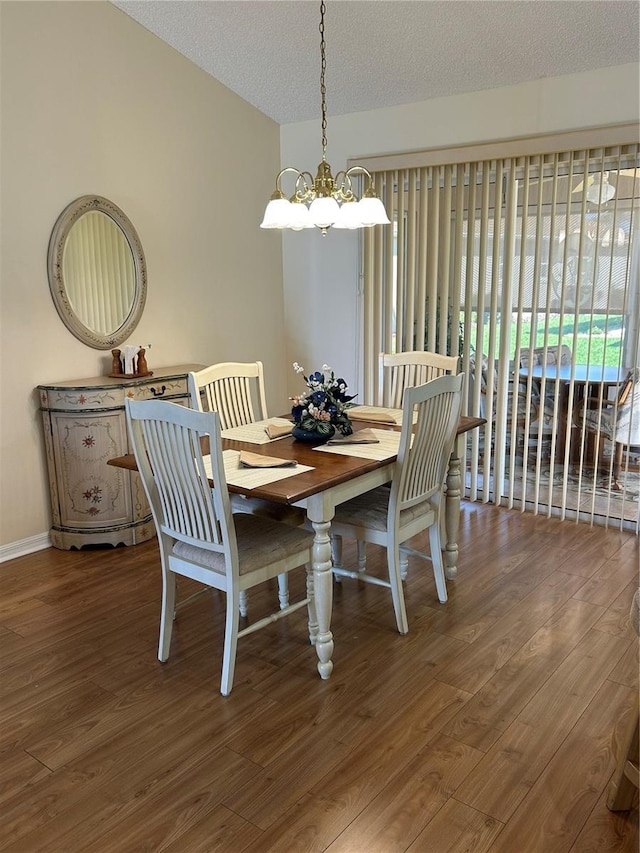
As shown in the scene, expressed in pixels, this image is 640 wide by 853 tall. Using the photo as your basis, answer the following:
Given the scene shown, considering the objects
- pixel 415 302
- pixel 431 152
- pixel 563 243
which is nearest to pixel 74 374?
pixel 415 302

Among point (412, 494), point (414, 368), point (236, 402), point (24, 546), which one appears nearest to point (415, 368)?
point (414, 368)

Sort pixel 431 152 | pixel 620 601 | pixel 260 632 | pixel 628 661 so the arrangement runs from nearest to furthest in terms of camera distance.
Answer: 1. pixel 628 661
2. pixel 260 632
3. pixel 620 601
4. pixel 431 152

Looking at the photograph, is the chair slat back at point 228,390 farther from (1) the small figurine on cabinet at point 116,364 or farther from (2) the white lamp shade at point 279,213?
(2) the white lamp shade at point 279,213

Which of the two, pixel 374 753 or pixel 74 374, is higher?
pixel 74 374

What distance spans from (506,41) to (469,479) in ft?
8.75

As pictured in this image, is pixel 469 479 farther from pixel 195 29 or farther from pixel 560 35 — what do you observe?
pixel 195 29

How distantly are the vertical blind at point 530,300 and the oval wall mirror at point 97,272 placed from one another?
5.54 ft

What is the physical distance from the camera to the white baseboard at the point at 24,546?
12.2 ft

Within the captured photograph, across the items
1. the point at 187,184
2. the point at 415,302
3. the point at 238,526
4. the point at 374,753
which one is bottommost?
the point at 374,753

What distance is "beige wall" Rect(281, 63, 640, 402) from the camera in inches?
150

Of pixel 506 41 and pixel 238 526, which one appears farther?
pixel 506 41

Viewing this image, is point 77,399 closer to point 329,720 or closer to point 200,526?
point 200,526

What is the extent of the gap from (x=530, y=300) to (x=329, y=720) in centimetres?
289

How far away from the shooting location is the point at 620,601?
10.4 feet
